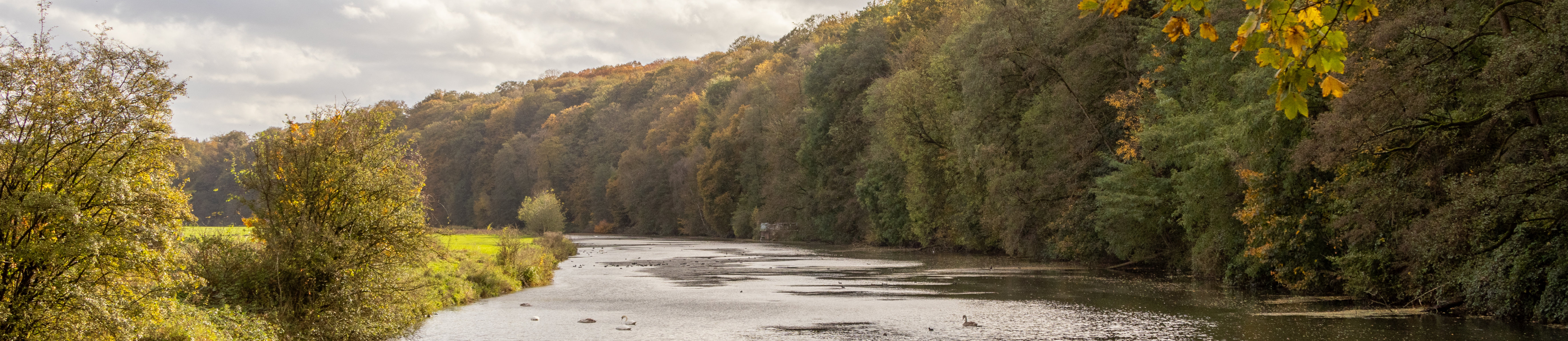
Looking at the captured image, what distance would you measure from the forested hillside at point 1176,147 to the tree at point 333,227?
6.17 metres

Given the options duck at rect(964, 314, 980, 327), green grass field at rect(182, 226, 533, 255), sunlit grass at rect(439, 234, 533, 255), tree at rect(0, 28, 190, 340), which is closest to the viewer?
tree at rect(0, 28, 190, 340)

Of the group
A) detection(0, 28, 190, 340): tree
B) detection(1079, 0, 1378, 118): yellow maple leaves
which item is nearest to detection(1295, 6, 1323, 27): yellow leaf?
detection(1079, 0, 1378, 118): yellow maple leaves

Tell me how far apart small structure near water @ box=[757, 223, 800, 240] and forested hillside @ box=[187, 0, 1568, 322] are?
2.13 ft

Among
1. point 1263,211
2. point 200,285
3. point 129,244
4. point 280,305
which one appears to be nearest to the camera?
point 129,244

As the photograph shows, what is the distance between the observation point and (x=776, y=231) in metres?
79.4

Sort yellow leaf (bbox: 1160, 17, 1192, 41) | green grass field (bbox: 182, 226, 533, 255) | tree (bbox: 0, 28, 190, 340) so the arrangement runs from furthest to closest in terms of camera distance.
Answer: green grass field (bbox: 182, 226, 533, 255) → tree (bbox: 0, 28, 190, 340) → yellow leaf (bbox: 1160, 17, 1192, 41)

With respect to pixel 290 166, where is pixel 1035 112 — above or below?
above

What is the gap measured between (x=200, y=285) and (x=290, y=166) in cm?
261

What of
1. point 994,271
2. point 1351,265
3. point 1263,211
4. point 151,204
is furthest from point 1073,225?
point 151,204

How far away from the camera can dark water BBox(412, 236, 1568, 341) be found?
1750 centimetres

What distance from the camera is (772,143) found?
78.6 m

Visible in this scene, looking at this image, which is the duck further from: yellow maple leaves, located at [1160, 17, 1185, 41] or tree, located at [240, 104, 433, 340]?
yellow maple leaves, located at [1160, 17, 1185, 41]

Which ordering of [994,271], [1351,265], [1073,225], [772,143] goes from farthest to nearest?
[772,143], [1073,225], [994,271], [1351,265]

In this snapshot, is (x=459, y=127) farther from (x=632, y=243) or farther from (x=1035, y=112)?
(x=1035, y=112)
